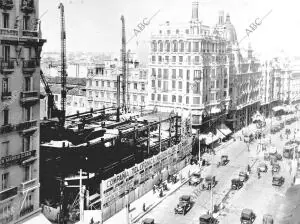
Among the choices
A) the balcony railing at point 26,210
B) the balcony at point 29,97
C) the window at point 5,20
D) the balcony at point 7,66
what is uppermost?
the window at point 5,20

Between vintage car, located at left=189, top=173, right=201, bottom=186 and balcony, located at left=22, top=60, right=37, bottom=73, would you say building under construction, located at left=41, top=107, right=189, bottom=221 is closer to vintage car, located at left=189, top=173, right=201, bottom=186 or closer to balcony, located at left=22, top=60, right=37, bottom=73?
vintage car, located at left=189, top=173, right=201, bottom=186

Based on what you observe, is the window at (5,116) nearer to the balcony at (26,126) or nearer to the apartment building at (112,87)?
the balcony at (26,126)

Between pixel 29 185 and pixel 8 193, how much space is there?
3.07 meters

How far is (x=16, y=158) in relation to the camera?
41.3m

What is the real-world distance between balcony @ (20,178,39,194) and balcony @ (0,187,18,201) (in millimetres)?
773

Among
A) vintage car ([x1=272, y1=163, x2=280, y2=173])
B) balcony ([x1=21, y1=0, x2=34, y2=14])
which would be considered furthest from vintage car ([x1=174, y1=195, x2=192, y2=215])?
balcony ([x1=21, y1=0, x2=34, y2=14])

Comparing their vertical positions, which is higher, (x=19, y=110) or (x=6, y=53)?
(x=6, y=53)

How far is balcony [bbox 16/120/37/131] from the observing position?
1638 inches

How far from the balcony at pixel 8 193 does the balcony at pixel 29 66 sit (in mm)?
10930

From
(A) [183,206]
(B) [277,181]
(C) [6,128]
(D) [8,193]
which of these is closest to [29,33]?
(C) [6,128]

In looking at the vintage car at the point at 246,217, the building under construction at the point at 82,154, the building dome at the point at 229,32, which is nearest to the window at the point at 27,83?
the building under construction at the point at 82,154

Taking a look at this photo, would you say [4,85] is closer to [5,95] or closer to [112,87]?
[5,95]

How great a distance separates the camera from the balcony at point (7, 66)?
39.2 metres

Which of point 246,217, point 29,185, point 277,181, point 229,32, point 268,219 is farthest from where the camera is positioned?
point 229,32
